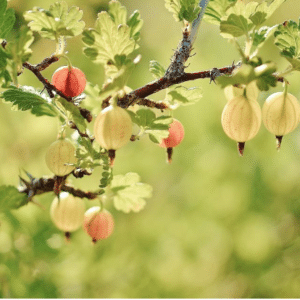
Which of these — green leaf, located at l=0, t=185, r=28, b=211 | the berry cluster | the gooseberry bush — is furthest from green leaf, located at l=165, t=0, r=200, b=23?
green leaf, located at l=0, t=185, r=28, b=211

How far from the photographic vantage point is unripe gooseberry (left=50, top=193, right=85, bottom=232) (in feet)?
2.16

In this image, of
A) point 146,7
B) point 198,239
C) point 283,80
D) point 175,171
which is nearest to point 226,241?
point 198,239

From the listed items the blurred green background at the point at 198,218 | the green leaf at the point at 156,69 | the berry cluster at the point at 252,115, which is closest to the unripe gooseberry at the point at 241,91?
the berry cluster at the point at 252,115

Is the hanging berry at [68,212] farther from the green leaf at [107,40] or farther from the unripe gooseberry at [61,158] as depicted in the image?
the green leaf at [107,40]

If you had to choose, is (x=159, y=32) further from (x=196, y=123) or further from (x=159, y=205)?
(x=159, y=205)

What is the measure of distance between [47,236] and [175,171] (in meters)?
0.80

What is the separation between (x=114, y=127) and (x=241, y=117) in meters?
0.15

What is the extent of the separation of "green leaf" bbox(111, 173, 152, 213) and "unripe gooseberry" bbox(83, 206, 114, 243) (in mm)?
53

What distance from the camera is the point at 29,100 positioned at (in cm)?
55

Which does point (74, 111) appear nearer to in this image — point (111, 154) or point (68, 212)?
point (111, 154)

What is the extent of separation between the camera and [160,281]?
1449 mm

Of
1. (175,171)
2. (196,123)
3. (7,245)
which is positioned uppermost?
(196,123)

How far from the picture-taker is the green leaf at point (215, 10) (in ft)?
1.62

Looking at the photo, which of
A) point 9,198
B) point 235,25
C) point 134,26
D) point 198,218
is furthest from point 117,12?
point 198,218
